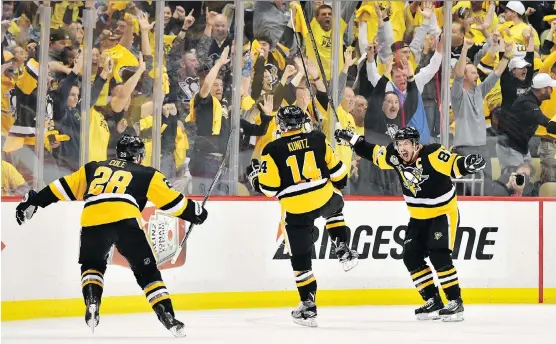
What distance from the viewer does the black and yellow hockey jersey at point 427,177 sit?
23.1 feet

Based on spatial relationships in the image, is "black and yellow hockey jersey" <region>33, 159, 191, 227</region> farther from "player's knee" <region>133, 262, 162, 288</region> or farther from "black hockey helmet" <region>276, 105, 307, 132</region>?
"black hockey helmet" <region>276, 105, 307, 132</region>

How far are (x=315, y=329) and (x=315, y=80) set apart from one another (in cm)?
367

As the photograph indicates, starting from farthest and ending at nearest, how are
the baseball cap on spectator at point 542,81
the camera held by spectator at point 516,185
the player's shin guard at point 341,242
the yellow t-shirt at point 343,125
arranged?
the baseball cap on spectator at point 542,81 → the camera held by spectator at point 516,185 → the yellow t-shirt at point 343,125 → the player's shin guard at point 341,242

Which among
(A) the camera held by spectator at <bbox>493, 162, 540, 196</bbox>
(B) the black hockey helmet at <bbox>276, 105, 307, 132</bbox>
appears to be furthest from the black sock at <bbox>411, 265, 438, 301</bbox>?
(A) the camera held by spectator at <bbox>493, 162, 540, 196</bbox>

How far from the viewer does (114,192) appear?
19.7 ft

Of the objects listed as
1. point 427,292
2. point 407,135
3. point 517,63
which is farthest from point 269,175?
point 517,63

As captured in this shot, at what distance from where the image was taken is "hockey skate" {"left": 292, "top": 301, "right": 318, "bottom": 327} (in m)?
6.89

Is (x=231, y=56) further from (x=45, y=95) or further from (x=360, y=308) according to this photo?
(x=360, y=308)

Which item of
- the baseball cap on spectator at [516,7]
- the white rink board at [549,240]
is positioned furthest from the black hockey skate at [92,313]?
the baseball cap on spectator at [516,7]

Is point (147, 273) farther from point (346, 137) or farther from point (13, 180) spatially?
point (13, 180)

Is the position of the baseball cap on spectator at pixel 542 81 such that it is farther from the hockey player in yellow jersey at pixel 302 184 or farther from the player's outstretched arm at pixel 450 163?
the hockey player in yellow jersey at pixel 302 184

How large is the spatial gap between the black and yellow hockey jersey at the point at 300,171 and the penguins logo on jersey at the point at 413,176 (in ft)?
1.54

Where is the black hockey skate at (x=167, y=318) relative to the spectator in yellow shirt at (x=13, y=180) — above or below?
below

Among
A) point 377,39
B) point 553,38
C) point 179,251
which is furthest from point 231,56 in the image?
point 553,38
